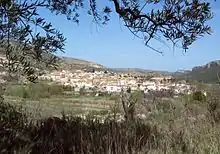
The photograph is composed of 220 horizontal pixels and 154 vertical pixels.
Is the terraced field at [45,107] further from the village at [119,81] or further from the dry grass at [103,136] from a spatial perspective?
the dry grass at [103,136]

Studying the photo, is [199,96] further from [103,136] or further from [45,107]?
[103,136]

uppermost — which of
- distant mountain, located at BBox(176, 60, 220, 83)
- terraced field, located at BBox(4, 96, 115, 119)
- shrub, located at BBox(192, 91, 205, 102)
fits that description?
distant mountain, located at BBox(176, 60, 220, 83)

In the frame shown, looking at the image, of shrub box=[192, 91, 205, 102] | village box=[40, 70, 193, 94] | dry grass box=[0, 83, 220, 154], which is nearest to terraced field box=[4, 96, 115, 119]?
village box=[40, 70, 193, 94]

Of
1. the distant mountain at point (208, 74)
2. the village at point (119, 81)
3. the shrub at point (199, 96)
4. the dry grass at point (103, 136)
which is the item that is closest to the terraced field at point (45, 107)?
the village at point (119, 81)

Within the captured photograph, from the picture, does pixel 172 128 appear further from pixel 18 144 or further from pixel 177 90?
pixel 177 90

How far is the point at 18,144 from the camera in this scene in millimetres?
5410

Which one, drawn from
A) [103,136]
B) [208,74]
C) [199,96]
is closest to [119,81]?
[208,74]

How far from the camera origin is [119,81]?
942 centimetres

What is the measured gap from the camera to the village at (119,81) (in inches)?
362

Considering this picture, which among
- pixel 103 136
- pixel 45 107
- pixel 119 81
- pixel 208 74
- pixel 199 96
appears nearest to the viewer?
pixel 103 136

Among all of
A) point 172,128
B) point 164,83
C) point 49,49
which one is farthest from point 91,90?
point 49,49

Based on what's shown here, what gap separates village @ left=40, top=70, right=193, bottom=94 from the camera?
9.20 meters

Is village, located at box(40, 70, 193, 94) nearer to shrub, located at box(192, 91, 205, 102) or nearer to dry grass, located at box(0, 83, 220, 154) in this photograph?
shrub, located at box(192, 91, 205, 102)

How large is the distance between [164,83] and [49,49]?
11483 millimetres
